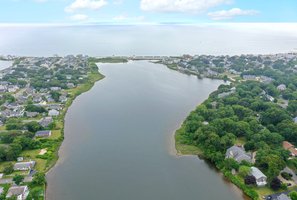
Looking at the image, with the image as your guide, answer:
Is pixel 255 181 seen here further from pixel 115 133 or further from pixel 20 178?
pixel 20 178

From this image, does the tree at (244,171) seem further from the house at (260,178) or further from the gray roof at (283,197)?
the gray roof at (283,197)

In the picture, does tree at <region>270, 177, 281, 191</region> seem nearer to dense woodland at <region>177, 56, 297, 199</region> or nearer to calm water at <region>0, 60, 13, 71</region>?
dense woodland at <region>177, 56, 297, 199</region>

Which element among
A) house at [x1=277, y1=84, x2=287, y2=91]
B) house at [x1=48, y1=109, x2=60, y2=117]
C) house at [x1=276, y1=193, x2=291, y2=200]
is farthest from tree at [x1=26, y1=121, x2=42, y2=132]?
house at [x1=277, y1=84, x2=287, y2=91]

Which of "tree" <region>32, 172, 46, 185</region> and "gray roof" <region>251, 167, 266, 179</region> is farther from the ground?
"gray roof" <region>251, 167, 266, 179</region>

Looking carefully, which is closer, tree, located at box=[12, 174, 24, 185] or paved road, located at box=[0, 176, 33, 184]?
tree, located at box=[12, 174, 24, 185]

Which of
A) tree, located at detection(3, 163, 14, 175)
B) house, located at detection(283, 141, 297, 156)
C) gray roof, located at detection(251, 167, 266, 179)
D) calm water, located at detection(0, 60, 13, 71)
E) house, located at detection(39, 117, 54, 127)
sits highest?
calm water, located at detection(0, 60, 13, 71)

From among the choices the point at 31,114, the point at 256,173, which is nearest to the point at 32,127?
the point at 31,114
